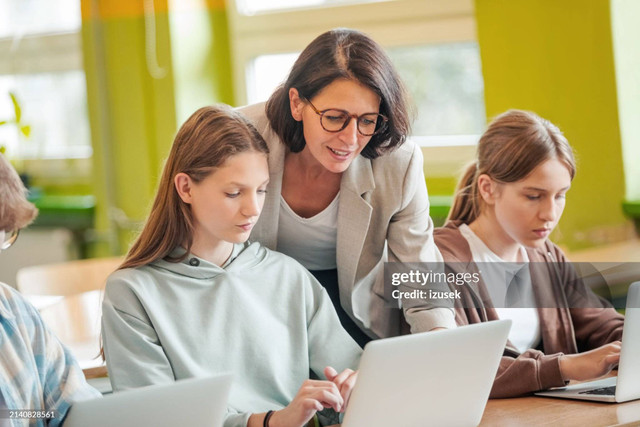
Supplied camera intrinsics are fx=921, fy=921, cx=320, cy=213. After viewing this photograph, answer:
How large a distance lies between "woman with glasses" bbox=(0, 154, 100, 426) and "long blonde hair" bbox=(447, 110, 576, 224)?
2.82ft

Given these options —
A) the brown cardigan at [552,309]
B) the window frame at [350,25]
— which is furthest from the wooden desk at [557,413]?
the window frame at [350,25]

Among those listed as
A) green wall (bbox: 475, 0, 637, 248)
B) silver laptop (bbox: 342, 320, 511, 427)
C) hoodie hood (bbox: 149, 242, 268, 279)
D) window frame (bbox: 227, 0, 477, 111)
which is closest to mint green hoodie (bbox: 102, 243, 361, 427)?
hoodie hood (bbox: 149, 242, 268, 279)

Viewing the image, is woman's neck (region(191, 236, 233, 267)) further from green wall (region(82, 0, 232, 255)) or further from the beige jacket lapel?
green wall (region(82, 0, 232, 255))

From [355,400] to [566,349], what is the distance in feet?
2.34

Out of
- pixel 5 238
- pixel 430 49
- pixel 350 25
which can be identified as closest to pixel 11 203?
pixel 5 238

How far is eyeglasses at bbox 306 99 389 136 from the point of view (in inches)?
60.4

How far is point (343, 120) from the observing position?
5.04ft

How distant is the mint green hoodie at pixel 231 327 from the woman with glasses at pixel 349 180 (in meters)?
0.11

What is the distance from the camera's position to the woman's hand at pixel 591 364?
1.54 metres

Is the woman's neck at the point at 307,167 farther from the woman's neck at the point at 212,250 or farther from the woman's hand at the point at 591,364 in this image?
the woman's hand at the point at 591,364

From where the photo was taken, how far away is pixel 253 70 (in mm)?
3770

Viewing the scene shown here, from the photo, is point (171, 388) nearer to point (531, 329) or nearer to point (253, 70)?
point (531, 329)

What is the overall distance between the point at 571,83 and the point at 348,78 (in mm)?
1040

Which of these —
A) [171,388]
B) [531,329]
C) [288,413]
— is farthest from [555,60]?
[171,388]
